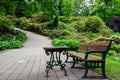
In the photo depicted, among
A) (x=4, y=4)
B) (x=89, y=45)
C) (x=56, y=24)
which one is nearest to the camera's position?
(x=89, y=45)

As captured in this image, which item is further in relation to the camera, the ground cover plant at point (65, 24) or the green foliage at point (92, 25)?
the green foliage at point (92, 25)

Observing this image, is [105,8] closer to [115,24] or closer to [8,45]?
[115,24]

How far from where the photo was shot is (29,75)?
970cm

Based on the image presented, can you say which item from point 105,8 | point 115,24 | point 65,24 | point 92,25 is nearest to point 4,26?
point 65,24

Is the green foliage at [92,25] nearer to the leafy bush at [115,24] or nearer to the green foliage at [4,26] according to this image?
the leafy bush at [115,24]

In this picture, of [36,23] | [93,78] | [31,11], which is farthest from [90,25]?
[93,78]

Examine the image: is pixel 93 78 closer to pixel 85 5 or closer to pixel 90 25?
pixel 90 25

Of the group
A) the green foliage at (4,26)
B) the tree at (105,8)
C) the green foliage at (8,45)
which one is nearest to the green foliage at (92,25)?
the tree at (105,8)

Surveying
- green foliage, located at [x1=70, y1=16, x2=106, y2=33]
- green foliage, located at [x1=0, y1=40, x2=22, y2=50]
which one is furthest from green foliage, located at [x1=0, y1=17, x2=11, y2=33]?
green foliage, located at [x1=0, y1=40, x2=22, y2=50]

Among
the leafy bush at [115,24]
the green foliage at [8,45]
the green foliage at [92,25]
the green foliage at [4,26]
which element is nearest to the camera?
the green foliage at [8,45]

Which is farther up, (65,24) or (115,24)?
(65,24)

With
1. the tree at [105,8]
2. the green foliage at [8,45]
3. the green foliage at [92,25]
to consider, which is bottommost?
the green foliage at [8,45]

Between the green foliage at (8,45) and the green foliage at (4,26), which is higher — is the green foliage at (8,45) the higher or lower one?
the lower one

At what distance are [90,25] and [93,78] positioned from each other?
29.2 metres
